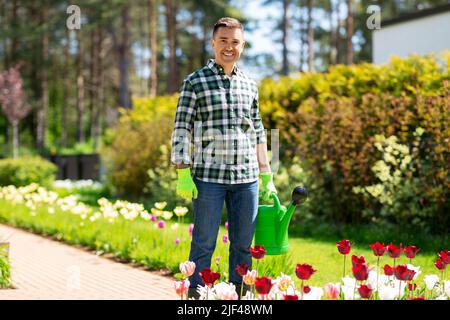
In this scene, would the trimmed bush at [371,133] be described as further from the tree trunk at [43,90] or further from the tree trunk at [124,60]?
the tree trunk at [43,90]

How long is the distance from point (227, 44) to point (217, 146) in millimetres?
603

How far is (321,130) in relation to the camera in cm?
803

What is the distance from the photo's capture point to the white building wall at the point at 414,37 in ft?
39.4

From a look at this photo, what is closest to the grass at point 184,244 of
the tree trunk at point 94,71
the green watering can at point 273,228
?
the green watering can at point 273,228

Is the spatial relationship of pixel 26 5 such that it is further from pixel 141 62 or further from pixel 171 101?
pixel 171 101

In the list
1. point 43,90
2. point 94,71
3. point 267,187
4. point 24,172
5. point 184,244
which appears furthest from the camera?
point 94,71

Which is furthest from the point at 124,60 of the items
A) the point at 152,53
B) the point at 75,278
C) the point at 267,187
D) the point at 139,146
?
the point at 267,187

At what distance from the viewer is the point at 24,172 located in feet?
46.7

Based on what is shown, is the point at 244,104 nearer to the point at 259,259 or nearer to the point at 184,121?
the point at 184,121

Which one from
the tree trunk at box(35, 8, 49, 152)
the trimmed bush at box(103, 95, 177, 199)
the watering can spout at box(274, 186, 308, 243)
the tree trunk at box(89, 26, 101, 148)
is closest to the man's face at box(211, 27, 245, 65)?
the watering can spout at box(274, 186, 308, 243)

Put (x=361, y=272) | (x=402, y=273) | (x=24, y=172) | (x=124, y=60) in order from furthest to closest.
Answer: (x=124, y=60), (x=24, y=172), (x=402, y=273), (x=361, y=272)

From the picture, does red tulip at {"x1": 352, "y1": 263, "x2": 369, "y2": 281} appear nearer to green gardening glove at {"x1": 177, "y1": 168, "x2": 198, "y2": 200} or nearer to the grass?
green gardening glove at {"x1": 177, "y1": 168, "x2": 198, "y2": 200}

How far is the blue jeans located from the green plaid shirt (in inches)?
2.5
